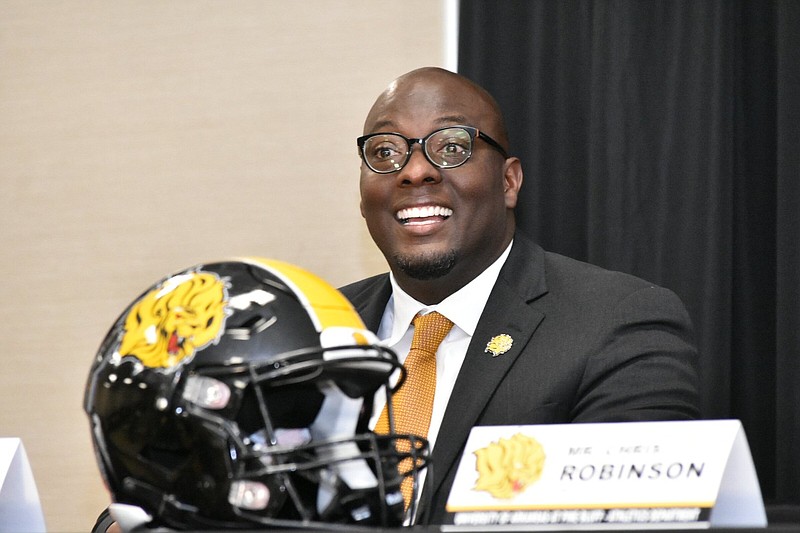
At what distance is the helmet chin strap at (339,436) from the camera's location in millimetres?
1087

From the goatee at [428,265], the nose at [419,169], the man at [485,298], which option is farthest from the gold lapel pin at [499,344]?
the nose at [419,169]

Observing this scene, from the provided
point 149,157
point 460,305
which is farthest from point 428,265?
point 149,157

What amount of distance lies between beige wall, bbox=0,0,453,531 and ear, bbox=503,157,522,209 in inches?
20.6

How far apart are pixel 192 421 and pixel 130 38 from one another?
2.14 meters

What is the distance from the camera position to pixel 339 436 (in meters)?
1.12

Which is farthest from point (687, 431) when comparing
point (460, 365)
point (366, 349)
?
point (460, 365)

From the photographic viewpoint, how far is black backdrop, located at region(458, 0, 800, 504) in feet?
7.25

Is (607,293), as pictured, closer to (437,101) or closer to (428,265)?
(428,265)

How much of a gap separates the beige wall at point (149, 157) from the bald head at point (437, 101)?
56 centimetres

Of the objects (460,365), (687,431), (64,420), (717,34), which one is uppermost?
(717,34)

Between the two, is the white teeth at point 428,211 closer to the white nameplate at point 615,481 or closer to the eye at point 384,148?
the eye at point 384,148

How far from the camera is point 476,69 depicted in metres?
2.47

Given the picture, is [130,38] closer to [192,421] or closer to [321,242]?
[321,242]

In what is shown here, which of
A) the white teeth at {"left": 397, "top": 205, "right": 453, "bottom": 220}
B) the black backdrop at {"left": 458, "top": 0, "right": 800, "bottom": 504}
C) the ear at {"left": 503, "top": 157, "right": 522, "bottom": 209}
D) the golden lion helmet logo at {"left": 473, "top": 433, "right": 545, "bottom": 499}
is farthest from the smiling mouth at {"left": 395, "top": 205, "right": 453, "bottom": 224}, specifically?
the golden lion helmet logo at {"left": 473, "top": 433, "right": 545, "bottom": 499}
